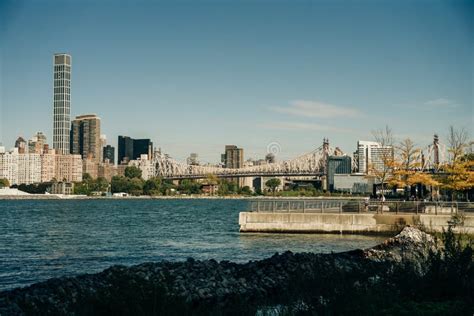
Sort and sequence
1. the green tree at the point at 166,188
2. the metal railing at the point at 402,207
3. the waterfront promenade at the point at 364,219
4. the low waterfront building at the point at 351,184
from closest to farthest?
the waterfront promenade at the point at 364,219 < the metal railing at the point at 402,207 < the low waterfront building at the point at 351,184 < the green tree at the point at 166,188

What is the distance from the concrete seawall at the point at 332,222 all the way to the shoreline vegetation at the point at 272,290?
56.4ft

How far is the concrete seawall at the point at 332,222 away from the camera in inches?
1268

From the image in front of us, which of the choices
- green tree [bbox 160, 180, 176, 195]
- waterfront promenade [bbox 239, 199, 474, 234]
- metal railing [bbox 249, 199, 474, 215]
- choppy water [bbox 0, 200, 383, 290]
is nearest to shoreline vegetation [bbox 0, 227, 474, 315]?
choppy water [bbox 0, 200, 383, 290]

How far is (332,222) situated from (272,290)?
20997mm

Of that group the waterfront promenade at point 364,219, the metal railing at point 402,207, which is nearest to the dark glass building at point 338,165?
the metal railing at point 402,207

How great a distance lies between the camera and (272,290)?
13.4 meters

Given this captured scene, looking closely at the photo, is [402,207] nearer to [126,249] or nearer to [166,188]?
[126,249]

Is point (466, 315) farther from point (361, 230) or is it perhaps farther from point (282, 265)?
point (361, 230)

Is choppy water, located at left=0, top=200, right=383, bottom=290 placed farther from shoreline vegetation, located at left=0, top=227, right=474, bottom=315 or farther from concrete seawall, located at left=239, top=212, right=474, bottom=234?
shoreline vegetation, located at left=0, top=227, right=474, bottom=315

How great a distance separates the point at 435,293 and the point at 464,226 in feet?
68.0

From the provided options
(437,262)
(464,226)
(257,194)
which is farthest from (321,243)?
(257,194)

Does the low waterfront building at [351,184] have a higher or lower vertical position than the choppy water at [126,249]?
higher

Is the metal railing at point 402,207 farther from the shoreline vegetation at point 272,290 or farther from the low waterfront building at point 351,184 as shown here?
the low waterfront building at point 351,184

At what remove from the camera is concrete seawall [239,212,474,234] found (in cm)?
3222
